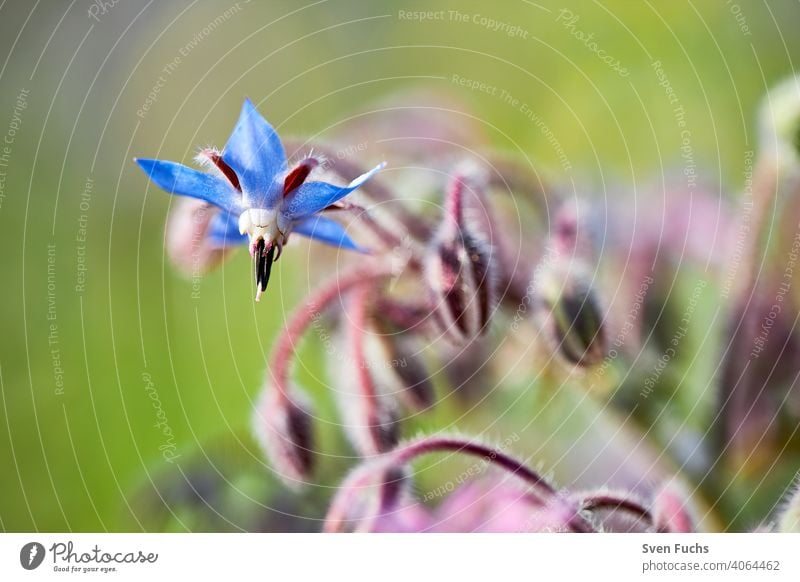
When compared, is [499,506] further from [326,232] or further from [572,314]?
[326,232]

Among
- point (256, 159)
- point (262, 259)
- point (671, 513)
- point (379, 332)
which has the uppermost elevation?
point (256, 159)

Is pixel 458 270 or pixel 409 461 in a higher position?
pixel 458 270

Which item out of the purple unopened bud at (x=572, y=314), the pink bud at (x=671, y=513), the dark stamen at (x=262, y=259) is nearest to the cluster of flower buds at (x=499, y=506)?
the pink bud at (x=671, y=513)

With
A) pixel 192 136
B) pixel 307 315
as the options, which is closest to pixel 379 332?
pixel 307 315

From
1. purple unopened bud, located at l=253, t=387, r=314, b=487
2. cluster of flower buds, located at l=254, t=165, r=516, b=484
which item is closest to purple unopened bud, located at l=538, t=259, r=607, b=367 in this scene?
cluster of flower buds, located at l=254, t=165, r=516, b=484

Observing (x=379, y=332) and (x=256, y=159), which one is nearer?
(x=256, y=159)
